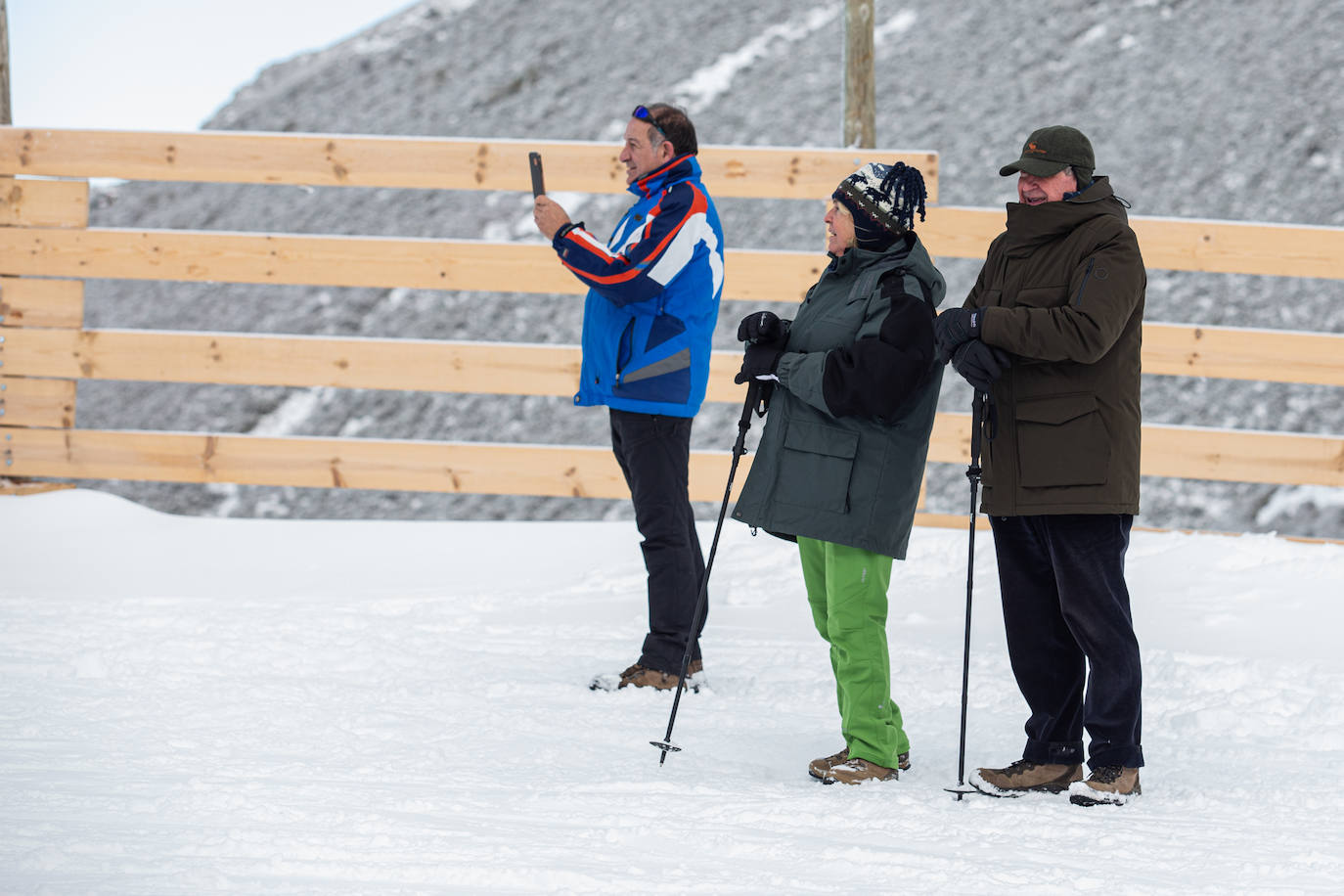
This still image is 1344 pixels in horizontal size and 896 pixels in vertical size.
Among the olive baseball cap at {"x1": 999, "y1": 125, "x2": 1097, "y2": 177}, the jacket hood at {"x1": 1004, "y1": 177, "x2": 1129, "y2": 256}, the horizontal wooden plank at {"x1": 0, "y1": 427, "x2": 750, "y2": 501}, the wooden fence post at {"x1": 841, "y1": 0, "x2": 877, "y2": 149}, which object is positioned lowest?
the horizontal wooden plank at {"x1": 0, "y1": 427, "x2": 750, "y2": 501}

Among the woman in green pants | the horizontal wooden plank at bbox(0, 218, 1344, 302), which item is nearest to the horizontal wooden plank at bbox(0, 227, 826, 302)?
the horizontal wooden plank at bbox(0, 218, 1344, 302)

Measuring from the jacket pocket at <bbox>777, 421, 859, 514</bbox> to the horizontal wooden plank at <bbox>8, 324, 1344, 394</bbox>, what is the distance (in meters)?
2.30

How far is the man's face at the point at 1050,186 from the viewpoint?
2.69 m

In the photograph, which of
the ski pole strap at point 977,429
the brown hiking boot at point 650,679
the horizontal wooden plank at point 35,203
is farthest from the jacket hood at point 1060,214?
the horizontal wooden plank at point 35,203

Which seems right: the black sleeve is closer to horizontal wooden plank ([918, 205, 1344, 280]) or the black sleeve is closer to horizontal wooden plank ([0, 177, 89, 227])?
horizontal wooden plank ([918, 205, 1344, 280])

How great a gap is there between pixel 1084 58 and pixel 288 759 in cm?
1346

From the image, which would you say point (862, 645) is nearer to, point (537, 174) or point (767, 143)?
point (537, 174)

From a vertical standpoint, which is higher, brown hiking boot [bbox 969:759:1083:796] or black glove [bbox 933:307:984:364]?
black glove [bbox 933:307:984:364]

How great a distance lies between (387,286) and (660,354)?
2.05 m

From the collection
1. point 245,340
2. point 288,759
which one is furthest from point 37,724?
point 245,340

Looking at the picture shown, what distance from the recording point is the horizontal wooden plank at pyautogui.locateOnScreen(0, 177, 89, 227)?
537cm

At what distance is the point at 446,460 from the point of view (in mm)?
5281

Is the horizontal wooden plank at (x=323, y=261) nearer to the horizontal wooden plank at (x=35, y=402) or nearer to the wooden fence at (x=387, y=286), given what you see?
the wooden fence at (x=387, y=286)

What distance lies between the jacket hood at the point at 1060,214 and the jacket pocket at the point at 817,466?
585mm
